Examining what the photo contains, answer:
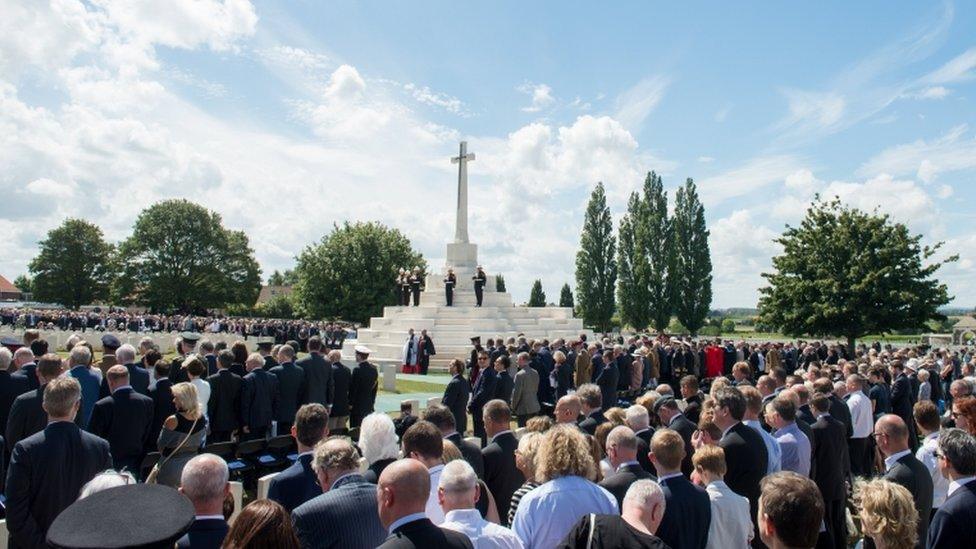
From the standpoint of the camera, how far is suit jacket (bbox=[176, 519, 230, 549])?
2924 millimetres

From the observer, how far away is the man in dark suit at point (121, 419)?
6.26m

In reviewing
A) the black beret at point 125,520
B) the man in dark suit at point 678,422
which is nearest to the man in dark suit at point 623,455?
the man in dark suit at point 678,422

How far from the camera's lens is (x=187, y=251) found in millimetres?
59906

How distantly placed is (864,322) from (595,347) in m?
16.5

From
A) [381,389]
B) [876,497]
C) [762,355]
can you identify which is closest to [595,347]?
[381,389]

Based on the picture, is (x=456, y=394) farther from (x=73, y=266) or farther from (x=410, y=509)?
(x=73, y=266)

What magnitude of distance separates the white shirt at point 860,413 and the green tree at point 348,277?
4357 centimetres

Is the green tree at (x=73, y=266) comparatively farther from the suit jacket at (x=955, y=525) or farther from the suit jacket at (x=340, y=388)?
the suit jacket at (x=955, y=525)

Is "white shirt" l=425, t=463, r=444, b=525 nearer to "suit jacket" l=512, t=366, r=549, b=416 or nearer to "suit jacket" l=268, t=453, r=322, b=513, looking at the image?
"suit jacket" l=268, t=453, r=322, b=513

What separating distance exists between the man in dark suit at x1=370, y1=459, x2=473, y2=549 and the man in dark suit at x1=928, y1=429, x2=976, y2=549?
106 inches

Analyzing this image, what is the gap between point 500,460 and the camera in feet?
17.3

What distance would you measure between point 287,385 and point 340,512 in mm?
6335

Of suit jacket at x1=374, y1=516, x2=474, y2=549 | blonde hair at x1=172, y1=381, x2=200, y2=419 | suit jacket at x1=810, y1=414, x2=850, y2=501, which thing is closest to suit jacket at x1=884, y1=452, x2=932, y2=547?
suit jacket at x1=810, y1=414, x2=850, y2=501

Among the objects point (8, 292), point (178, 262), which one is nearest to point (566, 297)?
point (178, 262)
